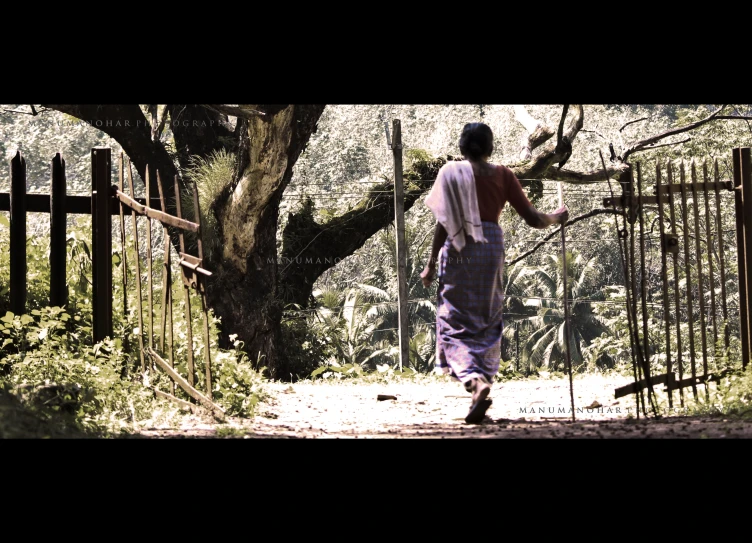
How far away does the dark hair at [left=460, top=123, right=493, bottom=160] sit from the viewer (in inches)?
219

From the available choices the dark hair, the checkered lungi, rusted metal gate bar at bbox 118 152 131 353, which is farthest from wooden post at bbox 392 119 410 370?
the dark hair

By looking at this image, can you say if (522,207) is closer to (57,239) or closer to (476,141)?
(476,141)

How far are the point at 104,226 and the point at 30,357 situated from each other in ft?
3.38

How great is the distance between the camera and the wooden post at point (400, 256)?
8383 mm

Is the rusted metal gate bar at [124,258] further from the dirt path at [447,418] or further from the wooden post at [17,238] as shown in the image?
the dirt path at [447,418]

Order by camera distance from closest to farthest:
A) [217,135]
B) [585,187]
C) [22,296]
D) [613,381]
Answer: [22,296] < [613,381] < [217,135] < [585,187]

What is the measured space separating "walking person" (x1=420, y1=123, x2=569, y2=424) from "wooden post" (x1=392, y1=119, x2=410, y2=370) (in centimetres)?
261

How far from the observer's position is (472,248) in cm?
563

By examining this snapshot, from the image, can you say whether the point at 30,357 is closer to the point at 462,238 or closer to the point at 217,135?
the point at 462,238

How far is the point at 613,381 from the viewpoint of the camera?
7906 mm

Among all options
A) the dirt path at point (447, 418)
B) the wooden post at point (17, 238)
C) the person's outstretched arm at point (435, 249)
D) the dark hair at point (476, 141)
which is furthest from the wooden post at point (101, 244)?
the dark hair at point (476, 141)

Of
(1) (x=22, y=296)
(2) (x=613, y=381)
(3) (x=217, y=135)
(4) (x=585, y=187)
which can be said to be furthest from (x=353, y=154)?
(1) (x=22, y=296)

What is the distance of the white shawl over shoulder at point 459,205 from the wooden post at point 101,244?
2237 mm
